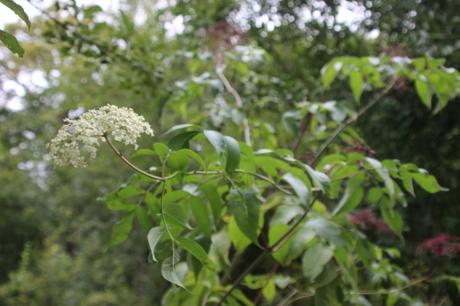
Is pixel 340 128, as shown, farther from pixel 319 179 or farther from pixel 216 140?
pixel 216 140

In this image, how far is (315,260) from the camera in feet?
2.77

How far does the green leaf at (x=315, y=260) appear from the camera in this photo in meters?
0.83

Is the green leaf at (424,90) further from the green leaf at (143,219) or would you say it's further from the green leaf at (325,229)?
the green leaf at (143,219)

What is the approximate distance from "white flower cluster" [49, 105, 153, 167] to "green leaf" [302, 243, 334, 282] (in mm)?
481

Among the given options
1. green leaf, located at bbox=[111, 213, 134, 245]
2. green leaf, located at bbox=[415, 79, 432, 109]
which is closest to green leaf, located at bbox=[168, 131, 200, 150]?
green leaf, located at bbox=[111, 213, 134, 245]

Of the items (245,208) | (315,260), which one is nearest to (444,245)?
(315,260)

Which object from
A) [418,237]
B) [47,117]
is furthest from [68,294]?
[418,237]

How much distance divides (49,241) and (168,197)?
491 centimetres

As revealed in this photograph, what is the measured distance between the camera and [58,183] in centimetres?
623

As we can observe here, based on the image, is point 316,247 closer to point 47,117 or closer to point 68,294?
point 68,294

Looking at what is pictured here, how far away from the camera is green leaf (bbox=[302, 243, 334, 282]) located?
0.83 metres

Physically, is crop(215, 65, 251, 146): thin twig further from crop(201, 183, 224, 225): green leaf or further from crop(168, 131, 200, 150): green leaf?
crop(168, 131, 200, 150): green leaf

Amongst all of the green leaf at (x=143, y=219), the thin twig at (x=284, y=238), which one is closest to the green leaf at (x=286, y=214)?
the thin twig at (x=284, y=238)

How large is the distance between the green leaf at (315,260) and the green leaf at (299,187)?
18 cm
